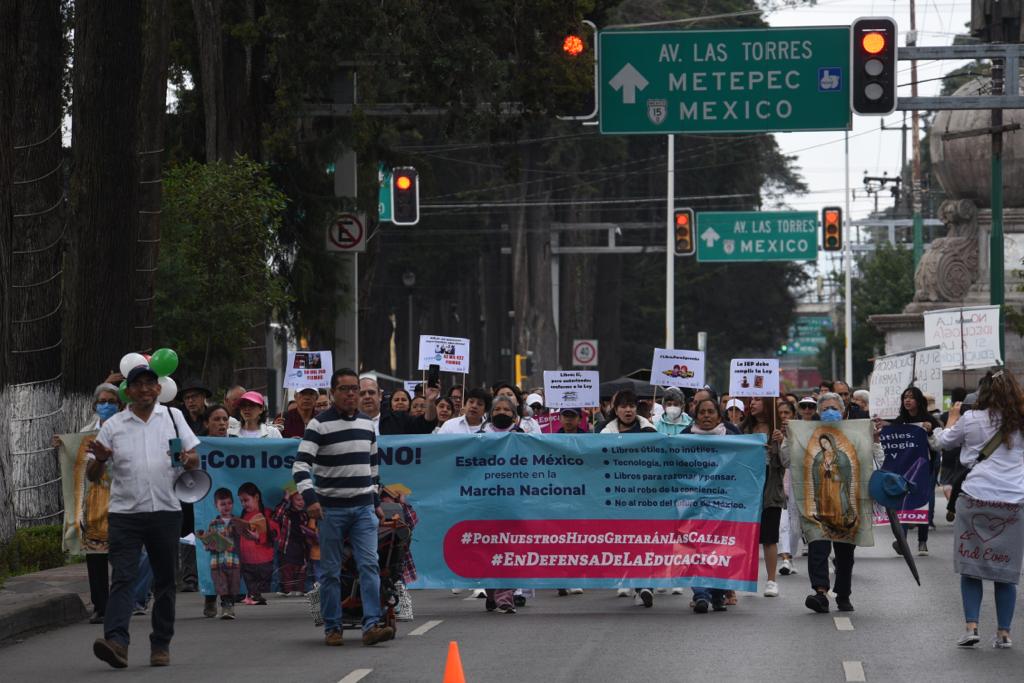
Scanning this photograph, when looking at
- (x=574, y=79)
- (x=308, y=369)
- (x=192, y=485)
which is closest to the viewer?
(x=192, y=485)

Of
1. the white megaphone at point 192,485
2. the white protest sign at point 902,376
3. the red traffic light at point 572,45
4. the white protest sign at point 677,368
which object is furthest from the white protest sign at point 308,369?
the white megaphone at point 192,485

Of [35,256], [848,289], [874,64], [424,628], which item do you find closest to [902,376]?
[874,64]

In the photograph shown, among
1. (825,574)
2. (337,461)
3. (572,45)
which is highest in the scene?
(572,45)

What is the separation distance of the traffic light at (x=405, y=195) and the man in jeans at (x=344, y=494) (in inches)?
758

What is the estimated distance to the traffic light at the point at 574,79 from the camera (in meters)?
25.1

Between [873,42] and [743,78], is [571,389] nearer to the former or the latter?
[743,78]

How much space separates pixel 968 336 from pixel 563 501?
43.6ft

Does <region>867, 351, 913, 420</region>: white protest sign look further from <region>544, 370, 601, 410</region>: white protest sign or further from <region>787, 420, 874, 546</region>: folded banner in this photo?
<region>787, 420, 874, 546</region>: folded banner

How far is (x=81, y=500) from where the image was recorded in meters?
15.9

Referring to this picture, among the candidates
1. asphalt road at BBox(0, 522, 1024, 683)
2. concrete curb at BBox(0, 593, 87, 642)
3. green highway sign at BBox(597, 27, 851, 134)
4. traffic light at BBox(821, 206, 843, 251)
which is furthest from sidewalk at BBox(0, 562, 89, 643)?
traffic light at BBox(821, 206, 843, 251)

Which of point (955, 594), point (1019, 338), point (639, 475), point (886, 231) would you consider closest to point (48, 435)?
point (639, 475)

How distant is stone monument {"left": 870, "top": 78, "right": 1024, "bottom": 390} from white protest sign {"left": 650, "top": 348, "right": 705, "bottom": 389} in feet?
44.6

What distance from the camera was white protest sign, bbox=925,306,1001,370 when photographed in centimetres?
2736

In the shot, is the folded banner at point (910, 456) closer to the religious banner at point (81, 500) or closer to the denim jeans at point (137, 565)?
the religious banner at point (81, 500)
